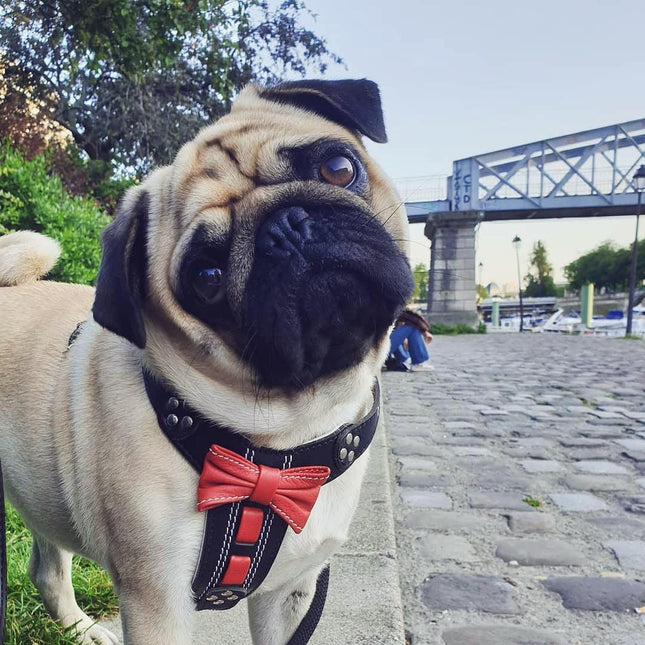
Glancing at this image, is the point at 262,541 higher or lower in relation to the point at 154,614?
higher

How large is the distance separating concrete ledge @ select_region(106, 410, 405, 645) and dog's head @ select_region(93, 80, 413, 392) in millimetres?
1072

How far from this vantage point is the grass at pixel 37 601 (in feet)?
7.34

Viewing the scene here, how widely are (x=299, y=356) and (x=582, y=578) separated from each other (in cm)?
209

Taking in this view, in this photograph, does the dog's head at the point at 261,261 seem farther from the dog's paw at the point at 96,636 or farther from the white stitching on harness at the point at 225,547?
the dog's paw at the point at 96,636

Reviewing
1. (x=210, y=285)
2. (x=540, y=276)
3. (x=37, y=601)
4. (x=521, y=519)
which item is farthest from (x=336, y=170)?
(x=540, y=276)

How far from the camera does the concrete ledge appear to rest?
2.26 metres

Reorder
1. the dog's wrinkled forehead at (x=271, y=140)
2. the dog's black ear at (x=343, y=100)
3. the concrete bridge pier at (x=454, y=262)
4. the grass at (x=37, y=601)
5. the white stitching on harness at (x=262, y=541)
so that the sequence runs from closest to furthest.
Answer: the white stitching on harness at (x=262, y=541)
the dog's wrinkled forehead at (x=271, y=140)
the dog's black ear at (x=343, y=100)
the grass at (x=37, y=601)
the concrete bridge pier at (x=454, y=262)

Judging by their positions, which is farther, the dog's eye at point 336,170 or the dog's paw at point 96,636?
the dog's paw at point 96,636

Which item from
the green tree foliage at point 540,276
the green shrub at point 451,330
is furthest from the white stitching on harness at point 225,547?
the green tree foliage at point 540,276

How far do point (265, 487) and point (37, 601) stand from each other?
58.3 inches

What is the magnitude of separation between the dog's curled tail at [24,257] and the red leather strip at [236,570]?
1.67 m

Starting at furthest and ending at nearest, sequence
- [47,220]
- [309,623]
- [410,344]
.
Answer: [410,344], [47,220], [309,623]

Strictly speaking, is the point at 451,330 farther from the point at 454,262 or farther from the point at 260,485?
the point at 260,485

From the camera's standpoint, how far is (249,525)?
1.66 m
